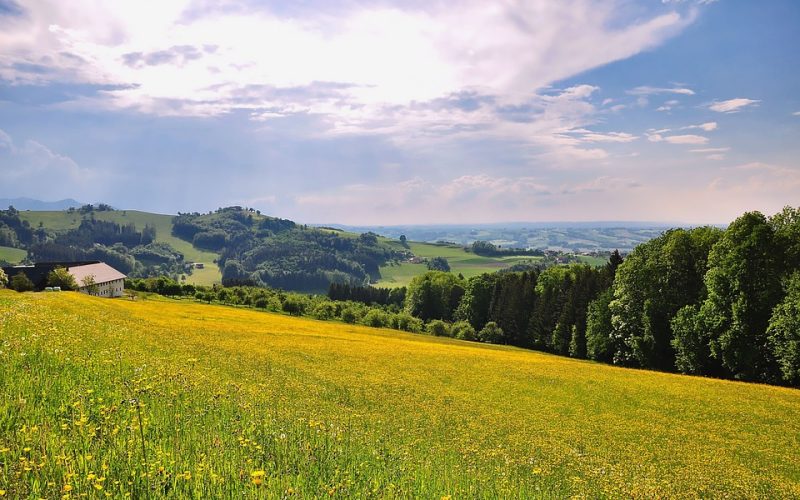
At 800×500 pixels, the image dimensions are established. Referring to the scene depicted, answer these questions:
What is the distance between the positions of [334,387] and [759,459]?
70.9 feet

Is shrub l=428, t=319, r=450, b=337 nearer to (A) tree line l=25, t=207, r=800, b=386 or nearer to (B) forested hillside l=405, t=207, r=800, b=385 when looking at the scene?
(A) tree line l=25, t=207, r=800, b=386

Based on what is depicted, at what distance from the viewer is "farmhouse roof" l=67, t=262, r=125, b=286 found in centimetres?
11871

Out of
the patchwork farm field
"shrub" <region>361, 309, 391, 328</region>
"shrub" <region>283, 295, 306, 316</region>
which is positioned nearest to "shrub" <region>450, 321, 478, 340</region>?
"shrub" <region>361, 309, 391, 328</region>

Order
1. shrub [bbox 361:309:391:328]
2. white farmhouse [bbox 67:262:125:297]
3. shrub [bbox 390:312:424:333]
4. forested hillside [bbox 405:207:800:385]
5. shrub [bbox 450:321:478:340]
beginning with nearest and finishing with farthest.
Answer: forested hillside [bbox 405:207:800:385] → shrub [bbox 450:321:478:340] → white farmhouse [bbox 67:262:125:297] → shrub [bbox 361:309:391:328] → shrub [bbox 390:312:424:333]

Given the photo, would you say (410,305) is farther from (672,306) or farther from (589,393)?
(589,393)

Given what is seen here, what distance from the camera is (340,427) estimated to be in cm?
1564

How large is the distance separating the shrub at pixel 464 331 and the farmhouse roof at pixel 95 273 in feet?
315

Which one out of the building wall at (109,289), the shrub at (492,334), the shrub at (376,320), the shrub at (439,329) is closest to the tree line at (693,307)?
the shrub at (492,334)

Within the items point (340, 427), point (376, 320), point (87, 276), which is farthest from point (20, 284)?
point (340, 427)

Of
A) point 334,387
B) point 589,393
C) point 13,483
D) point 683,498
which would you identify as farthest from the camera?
point 589,393

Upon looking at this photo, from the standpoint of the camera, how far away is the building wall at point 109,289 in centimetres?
11828

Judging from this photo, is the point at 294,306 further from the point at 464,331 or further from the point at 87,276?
the point at 464,331

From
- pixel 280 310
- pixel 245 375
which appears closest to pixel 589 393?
pixel 245 375

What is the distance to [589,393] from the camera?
32.9m
